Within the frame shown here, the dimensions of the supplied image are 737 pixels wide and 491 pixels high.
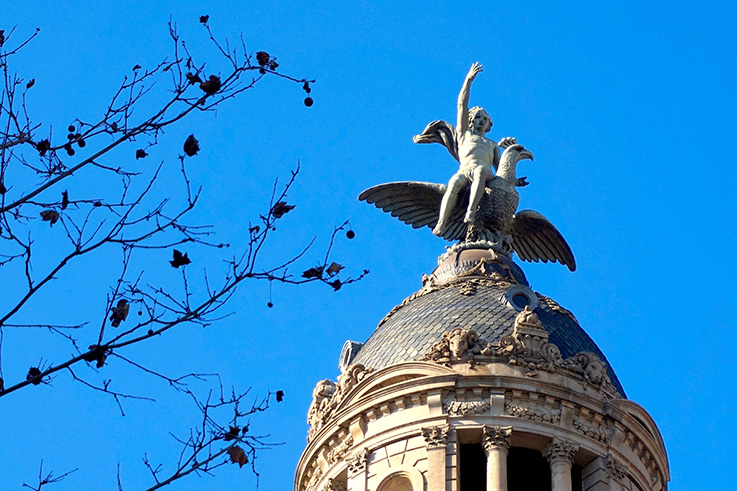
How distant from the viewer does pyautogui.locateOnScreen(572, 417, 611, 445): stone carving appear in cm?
4162

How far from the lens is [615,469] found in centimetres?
4172

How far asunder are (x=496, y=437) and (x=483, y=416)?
734 millimetres

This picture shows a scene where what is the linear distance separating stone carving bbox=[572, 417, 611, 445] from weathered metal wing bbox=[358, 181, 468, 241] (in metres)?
10.9

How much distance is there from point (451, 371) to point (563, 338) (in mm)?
3862

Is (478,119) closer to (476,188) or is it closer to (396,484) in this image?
(476,188)

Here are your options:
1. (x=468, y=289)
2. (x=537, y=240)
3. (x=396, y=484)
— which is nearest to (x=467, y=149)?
(x=537, y=240)

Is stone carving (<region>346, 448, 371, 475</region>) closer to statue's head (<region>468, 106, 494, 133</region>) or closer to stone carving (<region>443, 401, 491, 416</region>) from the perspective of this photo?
stone carving (<region>443, 401, 491, 416</region>)

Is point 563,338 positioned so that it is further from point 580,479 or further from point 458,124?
point 458,124

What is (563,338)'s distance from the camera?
144 ft

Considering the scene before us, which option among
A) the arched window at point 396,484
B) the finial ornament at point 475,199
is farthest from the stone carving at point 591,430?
the finial ornament at point 475,199

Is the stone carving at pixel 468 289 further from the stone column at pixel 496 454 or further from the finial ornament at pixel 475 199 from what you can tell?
the stone column at pixel 496 454

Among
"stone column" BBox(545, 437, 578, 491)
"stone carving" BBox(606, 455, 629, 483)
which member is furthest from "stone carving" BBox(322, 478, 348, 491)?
"stone carving" BBox(606, 455, 629, 483)

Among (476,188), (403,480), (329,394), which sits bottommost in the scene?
(403,480)

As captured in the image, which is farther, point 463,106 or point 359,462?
point 463,106
